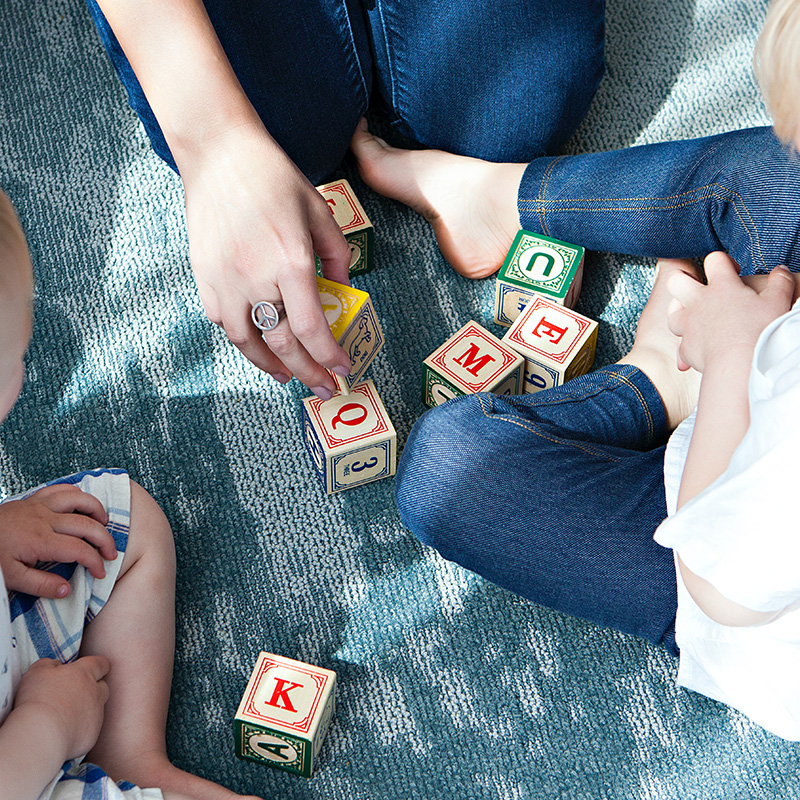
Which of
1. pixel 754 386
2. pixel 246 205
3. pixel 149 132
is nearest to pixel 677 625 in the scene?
pixel 754 386

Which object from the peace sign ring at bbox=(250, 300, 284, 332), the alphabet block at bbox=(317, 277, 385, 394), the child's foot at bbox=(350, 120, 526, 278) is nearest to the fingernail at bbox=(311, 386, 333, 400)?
the alphabet block at bbox=(317, 277, 385, 394)

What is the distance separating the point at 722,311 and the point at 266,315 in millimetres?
468

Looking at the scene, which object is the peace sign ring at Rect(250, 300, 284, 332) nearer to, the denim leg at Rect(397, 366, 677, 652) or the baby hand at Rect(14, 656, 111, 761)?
the denim leg at Rect(397, 366, 677, 652)

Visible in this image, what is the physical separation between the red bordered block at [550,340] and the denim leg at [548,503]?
9cm

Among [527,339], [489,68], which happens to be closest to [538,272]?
[527,339]

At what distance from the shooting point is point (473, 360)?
1.16 metres

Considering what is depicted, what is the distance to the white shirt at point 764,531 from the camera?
26.8 inches

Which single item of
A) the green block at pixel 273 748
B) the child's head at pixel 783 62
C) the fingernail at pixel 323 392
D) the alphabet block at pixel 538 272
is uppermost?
the child's head at pixel 783 62

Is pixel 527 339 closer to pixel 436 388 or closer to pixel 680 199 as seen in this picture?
pixel 436 388

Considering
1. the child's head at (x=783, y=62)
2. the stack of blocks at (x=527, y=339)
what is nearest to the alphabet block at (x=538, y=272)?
the stack of blocks at (x=527, y=339)

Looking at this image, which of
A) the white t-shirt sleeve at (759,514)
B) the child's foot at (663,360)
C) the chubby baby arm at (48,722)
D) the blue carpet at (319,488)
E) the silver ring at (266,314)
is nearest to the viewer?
the white t-shirt sleeve at (759,514)

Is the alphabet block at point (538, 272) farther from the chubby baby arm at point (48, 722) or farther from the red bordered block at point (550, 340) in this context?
the chubby baby arm at point (48, 722)

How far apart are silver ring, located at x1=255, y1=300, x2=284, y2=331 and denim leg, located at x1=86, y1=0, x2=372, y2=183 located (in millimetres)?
449

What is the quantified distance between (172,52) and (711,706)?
900 mm
